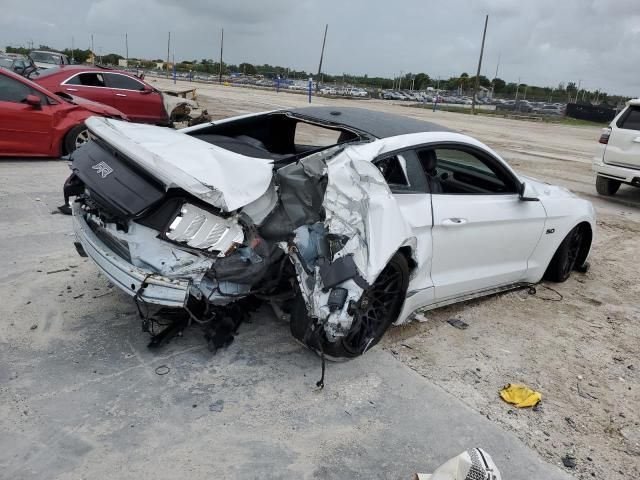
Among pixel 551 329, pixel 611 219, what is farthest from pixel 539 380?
pixel 611 219

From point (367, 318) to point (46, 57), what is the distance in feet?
71.8

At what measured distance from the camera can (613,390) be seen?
3631 mm

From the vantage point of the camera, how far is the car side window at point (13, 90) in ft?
26.9

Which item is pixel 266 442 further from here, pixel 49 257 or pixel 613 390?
pixel 49 257

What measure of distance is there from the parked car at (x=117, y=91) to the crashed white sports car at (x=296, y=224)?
935 cm

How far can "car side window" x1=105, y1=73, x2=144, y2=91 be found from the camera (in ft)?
42.1

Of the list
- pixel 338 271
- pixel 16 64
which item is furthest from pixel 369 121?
pixel 16 64

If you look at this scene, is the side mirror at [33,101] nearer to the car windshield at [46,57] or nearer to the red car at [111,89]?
the red car at [111,89]

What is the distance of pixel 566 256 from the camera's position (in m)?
5.29

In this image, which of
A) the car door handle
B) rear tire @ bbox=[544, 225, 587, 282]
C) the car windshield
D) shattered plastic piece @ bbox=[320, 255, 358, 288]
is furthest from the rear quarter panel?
the car windshield

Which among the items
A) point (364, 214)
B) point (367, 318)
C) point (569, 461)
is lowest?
point (569, 461)

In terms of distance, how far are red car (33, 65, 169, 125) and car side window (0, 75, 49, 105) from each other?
3444 mm

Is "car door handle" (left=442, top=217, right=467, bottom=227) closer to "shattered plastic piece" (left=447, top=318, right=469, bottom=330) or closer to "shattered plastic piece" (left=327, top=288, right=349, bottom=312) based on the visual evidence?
"shattered plastic piece" (left=447, top=318, right=469, bottom=330)

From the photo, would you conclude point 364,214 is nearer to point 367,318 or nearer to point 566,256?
point 367,318
